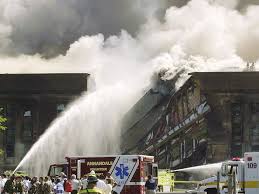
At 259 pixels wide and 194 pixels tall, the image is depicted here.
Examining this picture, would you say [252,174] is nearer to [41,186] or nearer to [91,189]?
[41,186]

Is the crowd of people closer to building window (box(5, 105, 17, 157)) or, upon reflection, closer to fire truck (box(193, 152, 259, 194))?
fire truck (box(193, 152, 259, 194))

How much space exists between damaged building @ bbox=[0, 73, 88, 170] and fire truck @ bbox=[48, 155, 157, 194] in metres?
28.8

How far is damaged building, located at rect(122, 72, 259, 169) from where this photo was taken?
6075cm

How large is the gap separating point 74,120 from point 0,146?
674 centimetres

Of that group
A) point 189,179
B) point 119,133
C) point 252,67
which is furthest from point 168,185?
point 252,67

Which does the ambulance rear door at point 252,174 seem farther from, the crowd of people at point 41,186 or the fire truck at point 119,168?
the fire truck at point 119,168

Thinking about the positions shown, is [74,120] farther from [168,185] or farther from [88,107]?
[168,185]

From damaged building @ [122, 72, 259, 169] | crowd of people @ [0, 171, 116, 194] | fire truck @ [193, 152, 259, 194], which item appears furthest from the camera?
damaged building @ [122, 72, 259, 169]

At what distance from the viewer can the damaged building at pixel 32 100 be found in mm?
62531

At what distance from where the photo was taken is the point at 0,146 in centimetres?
6259

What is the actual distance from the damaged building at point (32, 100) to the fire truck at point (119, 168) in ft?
94.5

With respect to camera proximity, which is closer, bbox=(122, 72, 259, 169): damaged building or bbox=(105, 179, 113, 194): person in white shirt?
bbox=(105, 179, 113, 194): person in white shirt

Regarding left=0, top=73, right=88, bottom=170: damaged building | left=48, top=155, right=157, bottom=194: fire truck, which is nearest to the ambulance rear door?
left=48, top=155, right=157, bottom=194: fire truck

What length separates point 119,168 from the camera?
3362 centimetres
